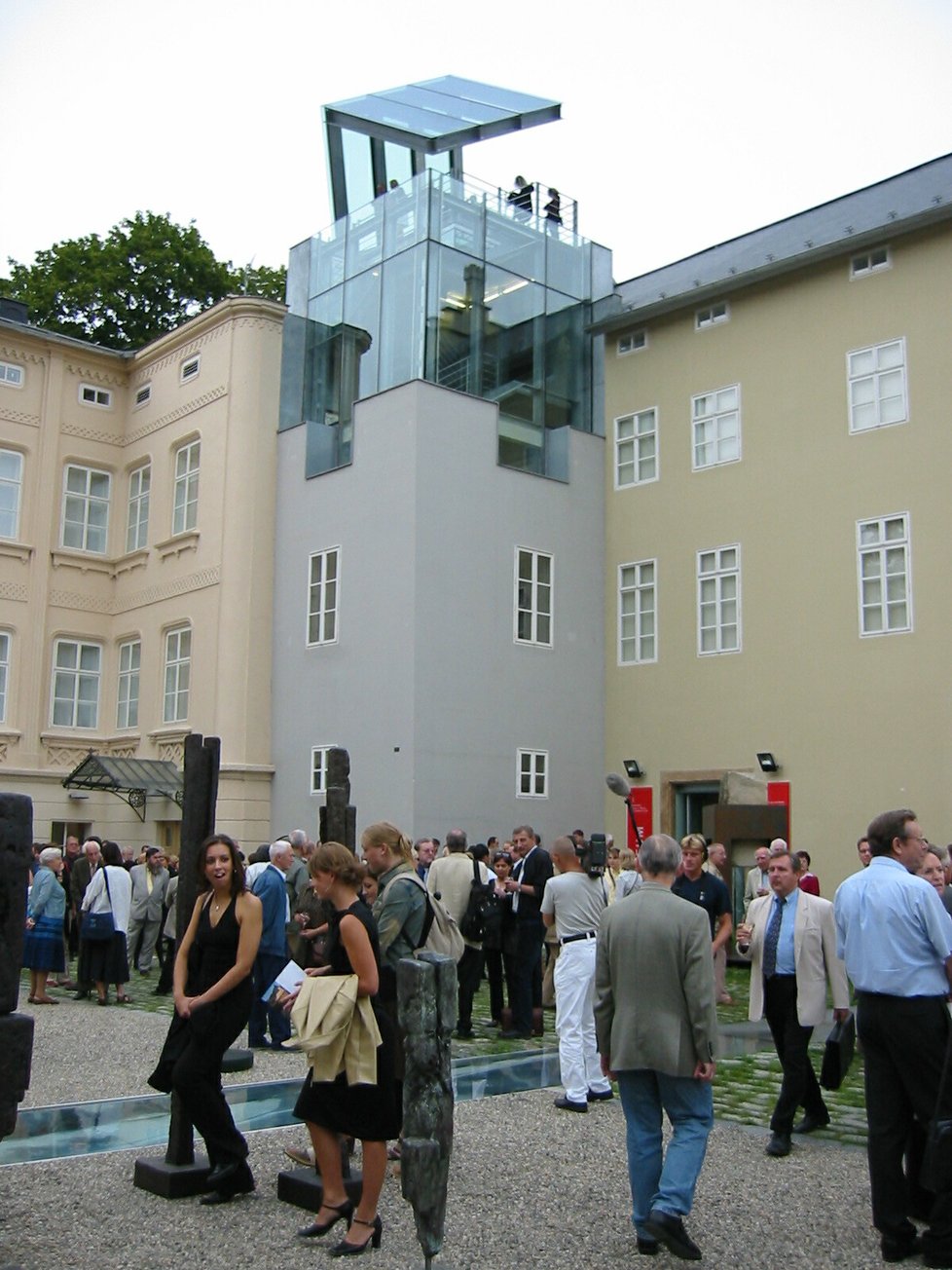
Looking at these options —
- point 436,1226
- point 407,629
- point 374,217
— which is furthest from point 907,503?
point 436,1226

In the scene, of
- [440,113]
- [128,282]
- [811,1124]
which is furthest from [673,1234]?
[128,282]

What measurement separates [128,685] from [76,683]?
1224 millimetres

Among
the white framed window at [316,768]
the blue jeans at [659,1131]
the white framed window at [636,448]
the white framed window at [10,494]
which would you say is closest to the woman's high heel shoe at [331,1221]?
the blue jeans at [659,1131]

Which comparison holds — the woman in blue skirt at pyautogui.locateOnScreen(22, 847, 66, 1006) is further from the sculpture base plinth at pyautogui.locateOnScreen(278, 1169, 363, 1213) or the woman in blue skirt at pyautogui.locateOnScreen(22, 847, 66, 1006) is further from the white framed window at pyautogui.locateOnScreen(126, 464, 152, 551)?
the white framed window at pyautogui.locateOnScreen(126, 464, 152, 551)

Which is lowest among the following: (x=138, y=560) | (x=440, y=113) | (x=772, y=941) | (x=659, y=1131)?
(x=659, y=1131)

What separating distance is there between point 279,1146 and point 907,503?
1622 centimetres

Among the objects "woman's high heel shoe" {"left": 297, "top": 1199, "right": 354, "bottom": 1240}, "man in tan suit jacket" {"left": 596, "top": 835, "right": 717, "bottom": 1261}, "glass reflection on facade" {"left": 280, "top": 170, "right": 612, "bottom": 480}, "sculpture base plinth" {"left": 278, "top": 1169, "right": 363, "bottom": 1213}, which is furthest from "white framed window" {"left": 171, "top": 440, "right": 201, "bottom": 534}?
"man in tan suit jacket" {"left": 596, "top": 835, "right": 717, "bottom": 1261}

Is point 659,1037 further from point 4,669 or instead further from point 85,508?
point 85,508

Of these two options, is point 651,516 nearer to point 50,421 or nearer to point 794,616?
point 794,616

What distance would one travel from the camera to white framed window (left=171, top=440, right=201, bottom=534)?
2797cm

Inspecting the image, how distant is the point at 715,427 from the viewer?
24.2 meters

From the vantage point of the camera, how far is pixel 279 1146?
7980 millimetres

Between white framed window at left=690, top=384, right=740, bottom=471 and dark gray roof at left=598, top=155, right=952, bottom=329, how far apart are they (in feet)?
6.13

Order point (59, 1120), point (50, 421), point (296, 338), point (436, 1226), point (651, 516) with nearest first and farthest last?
point (436, 1226), point (59, 1120), point (651, 516), point (296, 338), point (50, 421)
